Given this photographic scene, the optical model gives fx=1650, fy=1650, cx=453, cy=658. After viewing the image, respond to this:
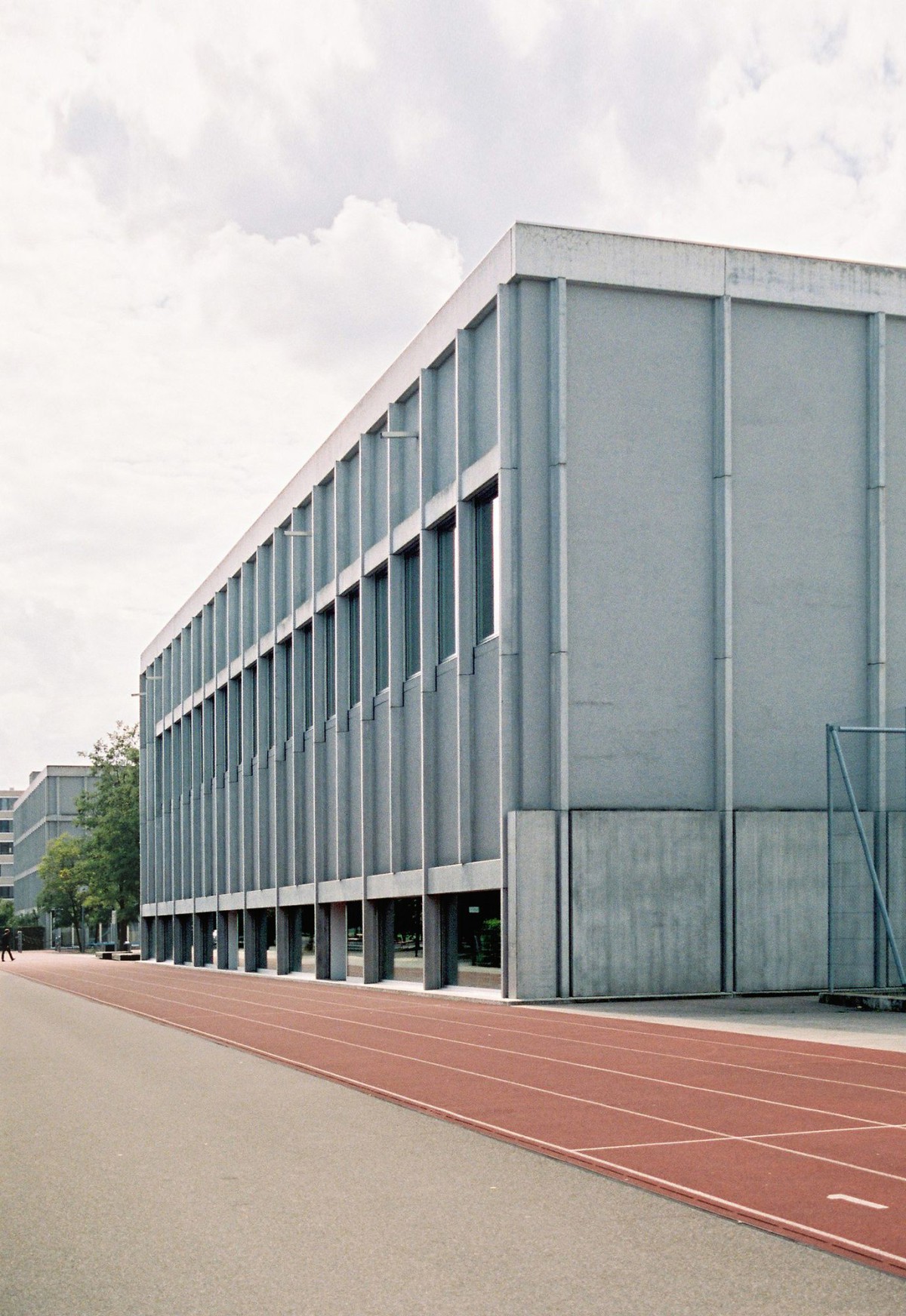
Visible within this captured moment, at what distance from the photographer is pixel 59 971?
6444 cm

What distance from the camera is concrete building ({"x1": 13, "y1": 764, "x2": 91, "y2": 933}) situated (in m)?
167

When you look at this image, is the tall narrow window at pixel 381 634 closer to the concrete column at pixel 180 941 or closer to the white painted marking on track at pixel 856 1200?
the white painted marking on track at pixel 856 1200

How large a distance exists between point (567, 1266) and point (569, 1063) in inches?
413

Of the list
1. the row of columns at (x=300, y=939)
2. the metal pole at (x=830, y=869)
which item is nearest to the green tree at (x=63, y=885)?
the row of columns at (x=300, y=939)

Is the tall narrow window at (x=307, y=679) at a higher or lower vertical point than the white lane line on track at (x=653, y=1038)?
higher

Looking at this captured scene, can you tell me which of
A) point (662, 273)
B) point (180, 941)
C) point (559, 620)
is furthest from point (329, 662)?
point (180, 941)

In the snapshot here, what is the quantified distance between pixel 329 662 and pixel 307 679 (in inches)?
114

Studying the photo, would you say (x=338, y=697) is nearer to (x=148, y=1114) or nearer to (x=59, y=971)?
(x=59, y=971)

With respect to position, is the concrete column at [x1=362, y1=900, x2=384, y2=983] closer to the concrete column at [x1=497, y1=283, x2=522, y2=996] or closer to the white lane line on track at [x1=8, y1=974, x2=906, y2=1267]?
the concrete column at [x1=497, y1=283, x2=522, y2=996]

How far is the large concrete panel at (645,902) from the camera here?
3062 centimetres

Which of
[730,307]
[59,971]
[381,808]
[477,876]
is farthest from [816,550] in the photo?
[59,971]

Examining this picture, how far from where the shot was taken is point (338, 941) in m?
45.8

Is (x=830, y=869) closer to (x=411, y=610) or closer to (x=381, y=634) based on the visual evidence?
(x=411, y=610)

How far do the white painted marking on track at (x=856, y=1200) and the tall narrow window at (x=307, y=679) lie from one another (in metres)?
40.2
